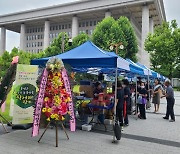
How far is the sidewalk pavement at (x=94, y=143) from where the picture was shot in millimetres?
5893

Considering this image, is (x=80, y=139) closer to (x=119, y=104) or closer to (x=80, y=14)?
(x=119, y=104)

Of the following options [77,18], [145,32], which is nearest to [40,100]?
[145,32]

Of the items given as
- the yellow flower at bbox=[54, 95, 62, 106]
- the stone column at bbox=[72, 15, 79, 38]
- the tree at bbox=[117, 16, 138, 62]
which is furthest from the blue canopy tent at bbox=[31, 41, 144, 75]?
the stone column at bbox=[72, 15, 79, 38]

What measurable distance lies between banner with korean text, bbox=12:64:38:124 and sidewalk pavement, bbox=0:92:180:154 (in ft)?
1.81

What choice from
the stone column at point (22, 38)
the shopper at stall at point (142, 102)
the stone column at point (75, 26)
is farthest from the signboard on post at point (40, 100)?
the stone column at point (22, 38)

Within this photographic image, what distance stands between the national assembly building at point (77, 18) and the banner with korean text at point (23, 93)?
55471 millimetres

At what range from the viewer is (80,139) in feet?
22.8

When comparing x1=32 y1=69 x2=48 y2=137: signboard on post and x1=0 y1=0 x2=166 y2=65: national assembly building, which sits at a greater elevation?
x1=0 y1=0 x2=166 y2=65: national assembly building

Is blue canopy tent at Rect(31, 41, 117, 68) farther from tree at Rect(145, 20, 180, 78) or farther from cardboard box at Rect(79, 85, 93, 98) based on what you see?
tree at Rect(145, 20, 180, 78)

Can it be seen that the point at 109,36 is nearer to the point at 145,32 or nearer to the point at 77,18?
the point at 145,32

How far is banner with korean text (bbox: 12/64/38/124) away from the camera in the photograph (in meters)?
7.76

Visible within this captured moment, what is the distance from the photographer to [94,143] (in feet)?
21.6

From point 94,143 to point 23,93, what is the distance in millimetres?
3037

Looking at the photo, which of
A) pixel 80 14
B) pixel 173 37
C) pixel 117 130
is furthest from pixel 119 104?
pixel 80 14
